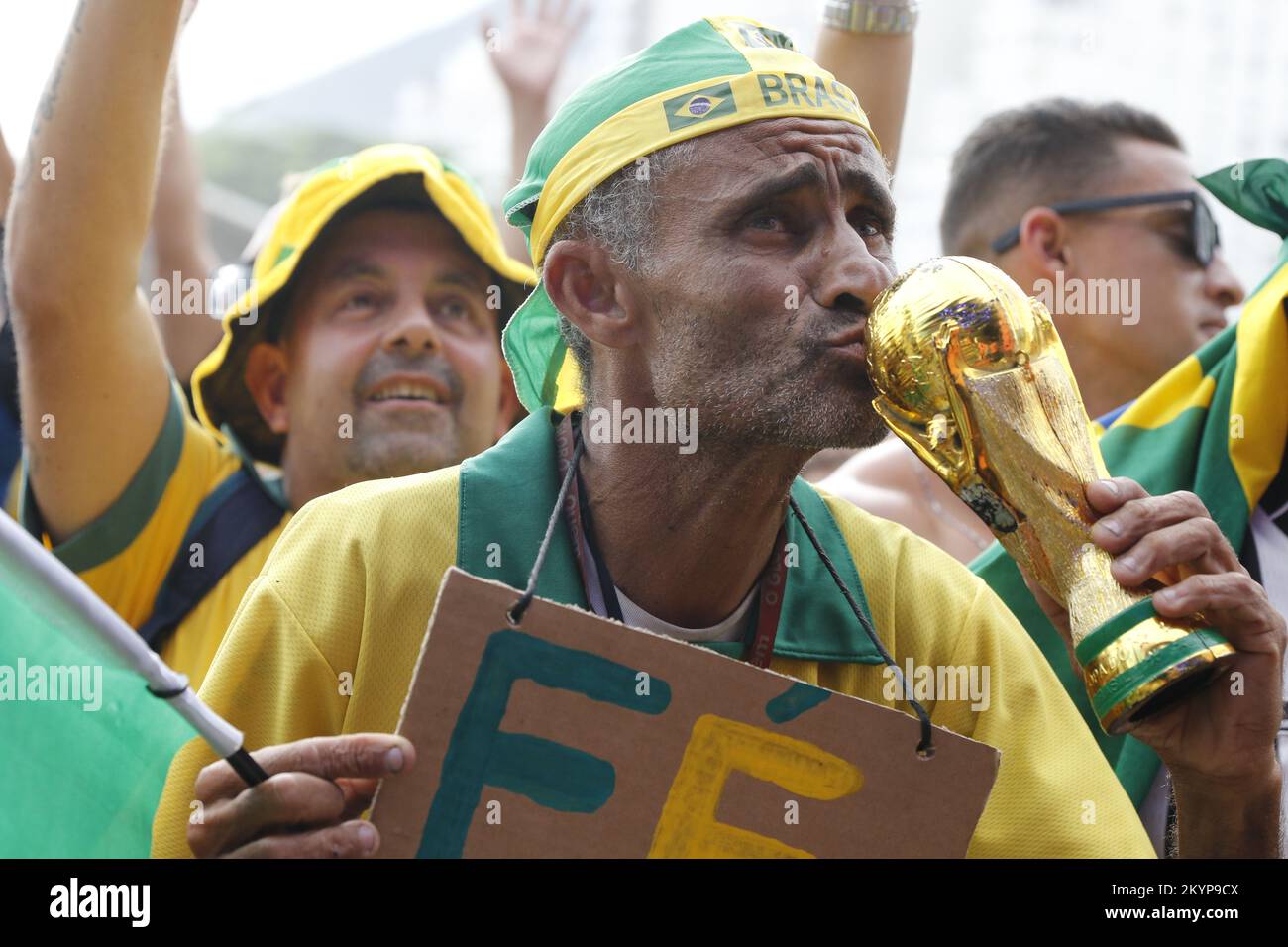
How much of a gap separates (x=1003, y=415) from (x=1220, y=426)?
2.96ft

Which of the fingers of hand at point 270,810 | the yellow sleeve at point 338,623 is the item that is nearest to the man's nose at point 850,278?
the yellow sleeve at point 338,623

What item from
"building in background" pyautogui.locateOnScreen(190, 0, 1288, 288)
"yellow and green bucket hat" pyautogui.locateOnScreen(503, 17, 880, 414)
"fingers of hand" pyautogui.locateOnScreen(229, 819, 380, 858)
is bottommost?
"fingers of hand" pyautogui.locateOnScreen(229, 819, 380, 858)

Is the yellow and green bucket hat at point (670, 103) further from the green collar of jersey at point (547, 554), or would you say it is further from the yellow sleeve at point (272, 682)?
the yellow sleeve at point (272, 682)

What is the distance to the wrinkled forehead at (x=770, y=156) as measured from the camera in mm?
2336

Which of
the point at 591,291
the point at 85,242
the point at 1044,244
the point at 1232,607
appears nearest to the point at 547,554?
the point at 591,291

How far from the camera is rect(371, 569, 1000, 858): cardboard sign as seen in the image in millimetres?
1838

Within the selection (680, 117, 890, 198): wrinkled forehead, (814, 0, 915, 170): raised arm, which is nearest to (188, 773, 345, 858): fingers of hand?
(680, 117, 890, 198): wrinkled forehead

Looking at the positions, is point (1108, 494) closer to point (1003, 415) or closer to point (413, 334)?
point (1003, 415)

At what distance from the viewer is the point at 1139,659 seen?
6.40 feet

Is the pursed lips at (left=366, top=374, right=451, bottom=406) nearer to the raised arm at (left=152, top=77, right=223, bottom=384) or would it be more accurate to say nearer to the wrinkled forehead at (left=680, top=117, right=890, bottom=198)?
the raised arm at (left=152, top=77, right=223, bottom=384)

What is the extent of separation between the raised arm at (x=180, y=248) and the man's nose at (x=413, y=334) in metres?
0.94

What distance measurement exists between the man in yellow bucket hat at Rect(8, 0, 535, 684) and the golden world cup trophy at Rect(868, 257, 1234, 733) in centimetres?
145
